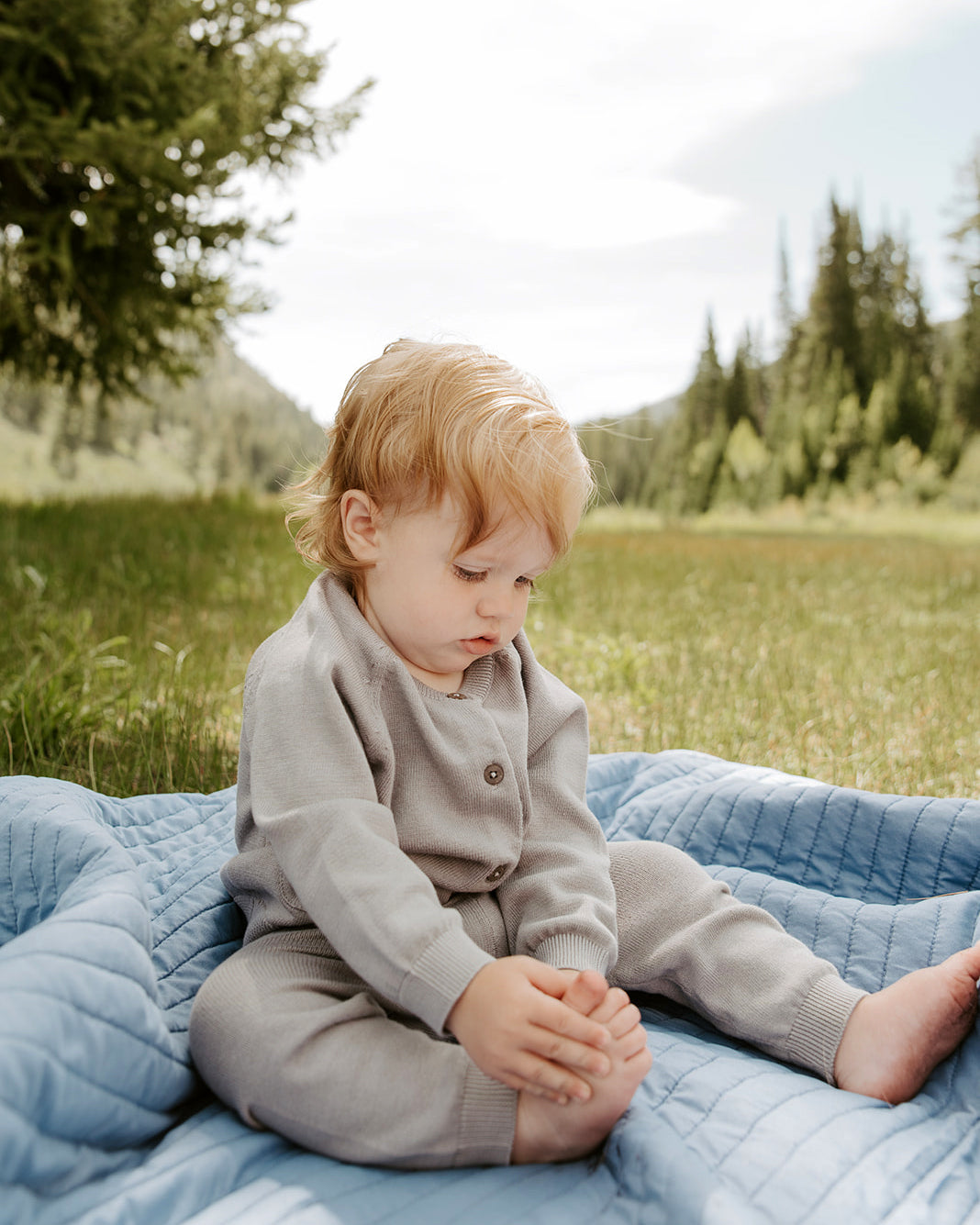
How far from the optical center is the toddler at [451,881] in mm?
912

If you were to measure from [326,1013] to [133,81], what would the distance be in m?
4.55

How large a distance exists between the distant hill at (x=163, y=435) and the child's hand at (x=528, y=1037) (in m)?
12.1

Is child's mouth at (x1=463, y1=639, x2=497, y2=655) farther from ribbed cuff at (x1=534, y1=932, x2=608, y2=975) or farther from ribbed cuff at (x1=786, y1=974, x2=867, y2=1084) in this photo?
ribbed cuff at (x1=786, y1=974, x2=867, y2=1084)

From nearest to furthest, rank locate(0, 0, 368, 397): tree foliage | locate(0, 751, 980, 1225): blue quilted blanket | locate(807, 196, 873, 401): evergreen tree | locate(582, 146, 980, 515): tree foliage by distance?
locate(0, 751, 980, 1225): blue quilted blanket
locate(0, 0, 368, 397): tree foliage
locate(582, 146, 980, 515): tree foliage
locate(807, 196, 873, 401): evergreen tree

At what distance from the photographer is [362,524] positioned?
1.21 m

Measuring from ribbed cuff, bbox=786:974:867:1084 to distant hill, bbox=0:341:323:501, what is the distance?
12.0 meters

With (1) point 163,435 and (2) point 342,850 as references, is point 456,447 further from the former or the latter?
(1) point 163,435

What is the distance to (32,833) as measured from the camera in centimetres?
123

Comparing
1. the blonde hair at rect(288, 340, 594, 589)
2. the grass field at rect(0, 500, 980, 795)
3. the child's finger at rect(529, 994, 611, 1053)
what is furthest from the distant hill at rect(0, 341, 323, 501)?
the child's finger at rect(529, 994, 611, 1053)

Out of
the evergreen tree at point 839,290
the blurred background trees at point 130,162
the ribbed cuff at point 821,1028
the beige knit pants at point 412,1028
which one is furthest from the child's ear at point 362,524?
the evergreen tree at point 839,290

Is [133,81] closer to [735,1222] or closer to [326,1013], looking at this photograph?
[326,1013]

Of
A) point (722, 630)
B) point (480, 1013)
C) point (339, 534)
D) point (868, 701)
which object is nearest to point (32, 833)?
point (339, 534)

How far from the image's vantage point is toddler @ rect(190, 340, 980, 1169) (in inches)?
35.9

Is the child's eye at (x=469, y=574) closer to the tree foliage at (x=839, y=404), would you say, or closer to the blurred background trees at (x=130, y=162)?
the blurred background trees at (x=130, y=162)
